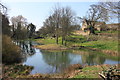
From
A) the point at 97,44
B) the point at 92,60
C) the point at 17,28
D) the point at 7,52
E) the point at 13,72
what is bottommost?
the point at 13,72

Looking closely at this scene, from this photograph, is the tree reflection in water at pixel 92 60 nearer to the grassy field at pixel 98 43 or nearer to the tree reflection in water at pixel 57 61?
the tree reflection in water at pixel 57 61

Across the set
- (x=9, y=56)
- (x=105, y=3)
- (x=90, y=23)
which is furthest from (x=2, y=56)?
(x=90, y=23)

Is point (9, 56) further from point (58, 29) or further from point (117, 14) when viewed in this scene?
point (58, 29)

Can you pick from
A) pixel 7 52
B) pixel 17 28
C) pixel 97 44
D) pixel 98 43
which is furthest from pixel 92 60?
pixel 17 28

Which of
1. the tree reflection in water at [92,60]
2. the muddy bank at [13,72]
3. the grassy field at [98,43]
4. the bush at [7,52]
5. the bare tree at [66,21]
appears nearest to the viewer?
the muddy bank at [13,72]

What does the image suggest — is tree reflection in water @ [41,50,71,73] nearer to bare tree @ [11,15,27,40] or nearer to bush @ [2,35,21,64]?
bush @ [2,35,21,64]

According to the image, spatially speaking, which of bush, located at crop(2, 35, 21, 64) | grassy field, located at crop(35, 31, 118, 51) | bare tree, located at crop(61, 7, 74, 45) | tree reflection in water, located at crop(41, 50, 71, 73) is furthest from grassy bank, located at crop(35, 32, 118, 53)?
bush, located at crop(2, 35, 21, 64)

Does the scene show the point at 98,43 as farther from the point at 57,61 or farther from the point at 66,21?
the point at 57,61

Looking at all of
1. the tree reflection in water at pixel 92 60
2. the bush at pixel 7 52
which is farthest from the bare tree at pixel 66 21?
the bush at pixel 7 52

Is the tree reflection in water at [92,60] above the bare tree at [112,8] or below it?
below

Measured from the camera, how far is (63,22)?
3102 centimetres

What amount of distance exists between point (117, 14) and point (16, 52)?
446 inches

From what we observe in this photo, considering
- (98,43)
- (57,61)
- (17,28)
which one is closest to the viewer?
(57,61)

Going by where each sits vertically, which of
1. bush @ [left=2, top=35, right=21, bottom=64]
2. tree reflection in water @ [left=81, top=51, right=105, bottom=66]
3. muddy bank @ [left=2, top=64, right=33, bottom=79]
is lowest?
muddy bank @ [left=2, top=64, right=33, bottom=79]
